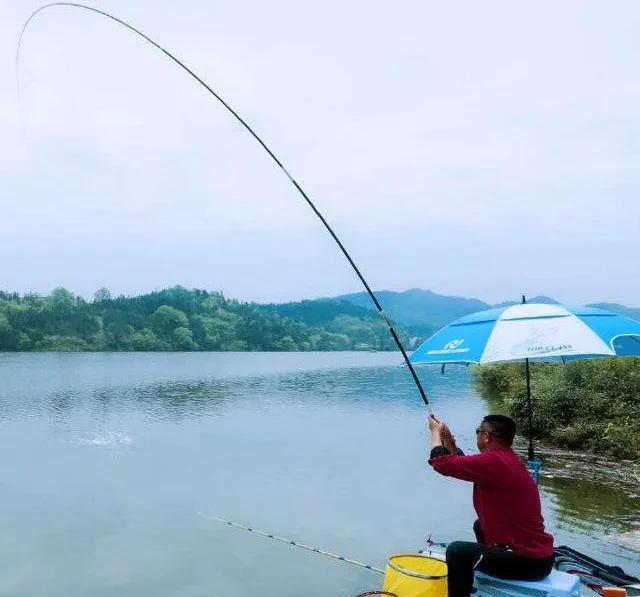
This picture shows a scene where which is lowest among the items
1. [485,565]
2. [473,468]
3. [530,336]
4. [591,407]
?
[591,407]

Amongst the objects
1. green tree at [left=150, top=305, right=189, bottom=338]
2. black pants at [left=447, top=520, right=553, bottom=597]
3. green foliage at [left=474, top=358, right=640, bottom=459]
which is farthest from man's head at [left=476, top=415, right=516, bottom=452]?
green tree at [left=150, top=305, right=189, bottom=338]

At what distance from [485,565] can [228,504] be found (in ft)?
37.0

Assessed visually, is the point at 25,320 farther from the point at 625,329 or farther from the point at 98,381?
the point at 625,329

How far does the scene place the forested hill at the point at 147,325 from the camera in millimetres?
137625

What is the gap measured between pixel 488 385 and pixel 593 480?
3045cm

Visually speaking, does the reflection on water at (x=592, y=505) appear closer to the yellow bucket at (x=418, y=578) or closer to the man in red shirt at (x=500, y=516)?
the yellow bucket at (x=418, y=578)

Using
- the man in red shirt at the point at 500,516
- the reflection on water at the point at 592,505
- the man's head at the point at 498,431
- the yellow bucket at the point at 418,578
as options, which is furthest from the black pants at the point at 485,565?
the reflection on water at the point at 592,505

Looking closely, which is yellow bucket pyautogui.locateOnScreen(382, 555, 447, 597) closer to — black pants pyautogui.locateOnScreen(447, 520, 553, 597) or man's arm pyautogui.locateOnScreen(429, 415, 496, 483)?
black pants pyautogui.locateOnScreen(447, 520, 553, 597)

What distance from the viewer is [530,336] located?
6.46 meters

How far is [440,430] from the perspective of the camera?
558cm

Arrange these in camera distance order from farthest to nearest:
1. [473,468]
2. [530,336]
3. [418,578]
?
[530,336], [418,578], [473,468]

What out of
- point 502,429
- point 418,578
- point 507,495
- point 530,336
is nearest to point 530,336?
point 530,336

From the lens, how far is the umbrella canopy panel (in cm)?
629

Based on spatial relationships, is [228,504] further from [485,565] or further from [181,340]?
[181,340]
